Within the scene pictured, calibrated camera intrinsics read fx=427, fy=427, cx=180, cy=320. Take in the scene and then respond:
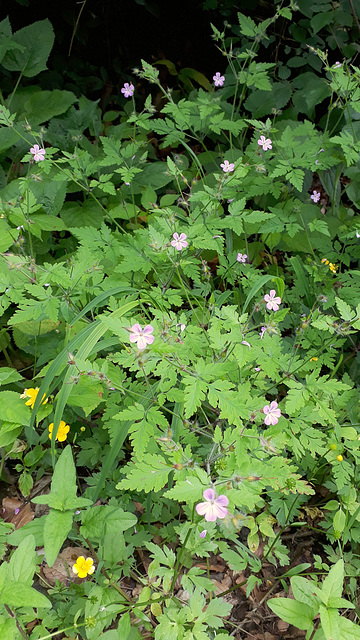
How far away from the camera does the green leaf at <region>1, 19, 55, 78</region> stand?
332 centimetres

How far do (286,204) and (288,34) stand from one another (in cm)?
197

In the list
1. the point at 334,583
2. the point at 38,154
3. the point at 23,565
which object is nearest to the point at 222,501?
the point at 334,583

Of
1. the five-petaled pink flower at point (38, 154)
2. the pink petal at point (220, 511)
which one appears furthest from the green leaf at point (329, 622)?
the five-petaled pink flower at point (38, 154)

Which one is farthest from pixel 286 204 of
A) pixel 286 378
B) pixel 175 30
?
pixel 175 30

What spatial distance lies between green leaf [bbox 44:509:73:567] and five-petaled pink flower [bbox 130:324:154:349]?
702mm

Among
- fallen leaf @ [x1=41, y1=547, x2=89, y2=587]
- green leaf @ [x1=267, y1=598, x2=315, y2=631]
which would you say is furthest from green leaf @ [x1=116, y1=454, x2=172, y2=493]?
fallen leaf @ [x1=41, y1=547, x2=89, y2=587]

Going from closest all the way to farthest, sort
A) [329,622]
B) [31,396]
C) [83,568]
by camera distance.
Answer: [329,622], [83,568], [31,396]

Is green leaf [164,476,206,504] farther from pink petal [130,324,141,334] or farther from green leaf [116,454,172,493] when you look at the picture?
pink petal [130,324,141,334]

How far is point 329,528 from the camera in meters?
1.96

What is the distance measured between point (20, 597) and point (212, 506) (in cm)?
65

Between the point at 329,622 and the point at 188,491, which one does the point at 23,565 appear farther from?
the point at 329,622

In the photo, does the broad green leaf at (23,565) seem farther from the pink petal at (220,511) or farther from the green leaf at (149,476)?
the pink petal at (220,511)

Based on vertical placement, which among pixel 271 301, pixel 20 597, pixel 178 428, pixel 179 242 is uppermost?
pixel 179 242

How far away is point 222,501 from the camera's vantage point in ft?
3.66
